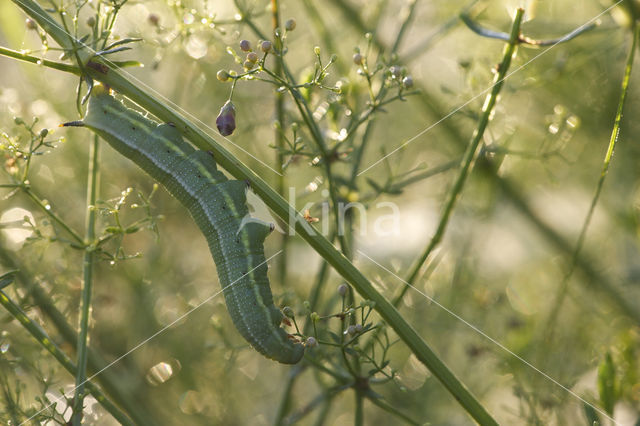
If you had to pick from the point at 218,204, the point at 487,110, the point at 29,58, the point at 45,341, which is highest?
the point at 29,58

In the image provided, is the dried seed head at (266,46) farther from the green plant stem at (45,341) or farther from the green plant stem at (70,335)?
the green plant stem at (70,335)

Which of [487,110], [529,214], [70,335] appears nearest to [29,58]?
[70,335]

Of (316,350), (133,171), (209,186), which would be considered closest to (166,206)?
(133,171)

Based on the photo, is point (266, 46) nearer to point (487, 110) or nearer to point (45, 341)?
point (487, 110)

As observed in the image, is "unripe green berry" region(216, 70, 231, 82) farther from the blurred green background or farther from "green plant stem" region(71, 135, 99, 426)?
the blurred green background

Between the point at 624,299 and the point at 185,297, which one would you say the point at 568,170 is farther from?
the point at 185,297

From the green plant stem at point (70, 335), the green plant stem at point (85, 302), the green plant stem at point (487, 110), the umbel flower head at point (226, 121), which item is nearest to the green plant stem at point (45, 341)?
the green plant stem at point (85, 302)
